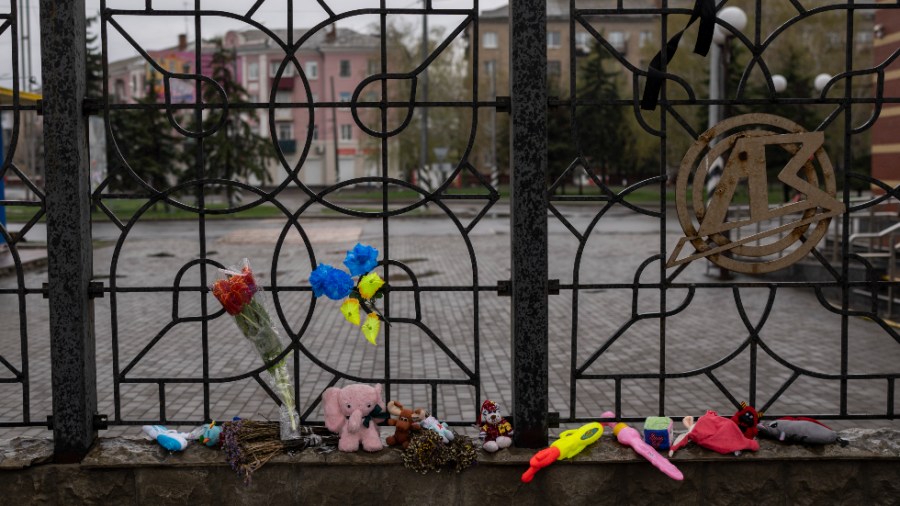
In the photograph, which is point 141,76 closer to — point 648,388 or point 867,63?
point 867,63

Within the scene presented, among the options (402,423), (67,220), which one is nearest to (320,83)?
(67,220)

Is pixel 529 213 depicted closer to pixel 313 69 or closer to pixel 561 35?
pixel 313 69

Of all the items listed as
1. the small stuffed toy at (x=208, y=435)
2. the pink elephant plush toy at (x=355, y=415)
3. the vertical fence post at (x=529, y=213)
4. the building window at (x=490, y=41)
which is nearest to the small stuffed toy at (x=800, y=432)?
the vertical fence post at (x=529, y=213)

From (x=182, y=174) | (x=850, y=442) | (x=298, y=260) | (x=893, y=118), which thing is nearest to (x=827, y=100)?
(x=850, y=442)

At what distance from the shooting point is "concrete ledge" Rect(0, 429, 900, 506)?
3.22 m

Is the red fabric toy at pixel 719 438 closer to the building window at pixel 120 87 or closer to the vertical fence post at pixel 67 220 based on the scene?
the vertical fence post at pixel 67 220

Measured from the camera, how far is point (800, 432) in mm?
3275

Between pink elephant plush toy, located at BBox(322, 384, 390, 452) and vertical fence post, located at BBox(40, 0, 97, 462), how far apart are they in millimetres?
932

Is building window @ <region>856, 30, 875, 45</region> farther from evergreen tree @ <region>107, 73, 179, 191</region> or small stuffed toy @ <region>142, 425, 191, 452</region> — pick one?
small stuffed toy @ <region>142, 425, 191, 452</region>

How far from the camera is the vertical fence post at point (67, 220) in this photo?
311 cm

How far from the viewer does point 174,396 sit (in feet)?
21.1

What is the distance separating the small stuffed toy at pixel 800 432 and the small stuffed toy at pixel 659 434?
41cm

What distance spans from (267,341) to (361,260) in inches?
19.8

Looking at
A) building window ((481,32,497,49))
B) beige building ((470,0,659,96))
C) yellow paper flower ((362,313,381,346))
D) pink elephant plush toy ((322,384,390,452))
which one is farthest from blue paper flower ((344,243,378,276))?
building window ((481,32,497,49))
